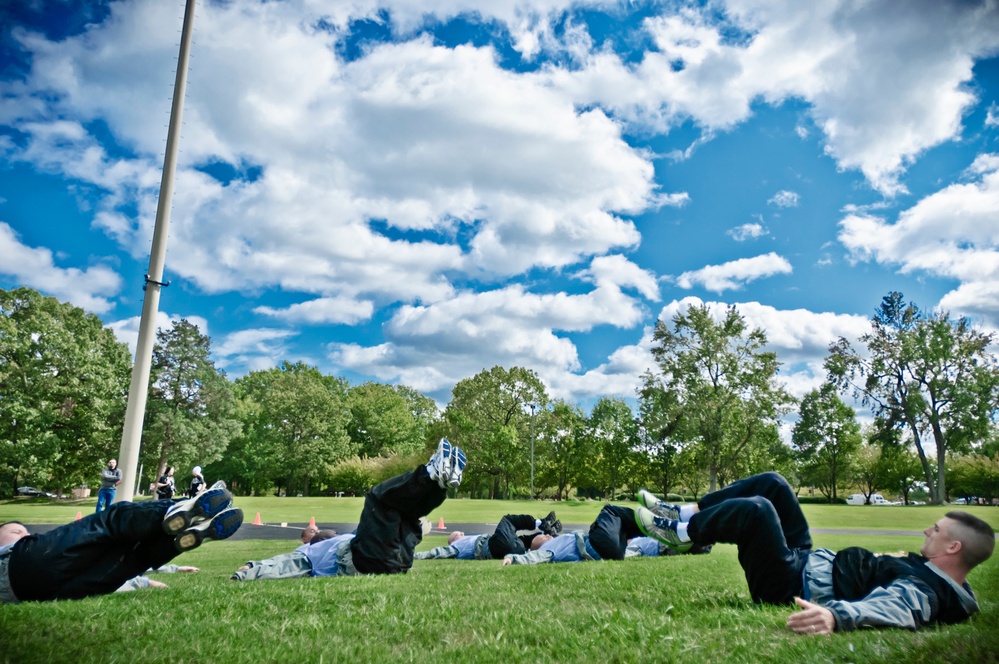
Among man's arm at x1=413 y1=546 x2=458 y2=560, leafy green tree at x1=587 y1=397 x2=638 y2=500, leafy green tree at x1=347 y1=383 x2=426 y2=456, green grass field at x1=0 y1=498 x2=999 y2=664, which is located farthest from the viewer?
leafy green tree at x1=347 y1=383 x2=426 y2=456

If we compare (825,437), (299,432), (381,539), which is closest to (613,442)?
(825,437)

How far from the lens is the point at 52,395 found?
39906 millimetres

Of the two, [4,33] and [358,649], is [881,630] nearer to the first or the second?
[358,649]

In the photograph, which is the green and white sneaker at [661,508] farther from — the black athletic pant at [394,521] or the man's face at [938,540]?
the black athletic pant at [394,521]

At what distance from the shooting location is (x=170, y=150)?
13305mm

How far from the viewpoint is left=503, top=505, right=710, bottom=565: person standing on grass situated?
854 centimetres

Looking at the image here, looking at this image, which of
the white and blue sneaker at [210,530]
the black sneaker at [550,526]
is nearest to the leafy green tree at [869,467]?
the black sneaker at [550,526]

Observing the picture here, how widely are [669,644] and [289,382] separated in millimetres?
66417

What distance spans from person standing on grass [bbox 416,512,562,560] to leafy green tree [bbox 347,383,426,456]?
5967 cm

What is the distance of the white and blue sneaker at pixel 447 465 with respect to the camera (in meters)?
5.63

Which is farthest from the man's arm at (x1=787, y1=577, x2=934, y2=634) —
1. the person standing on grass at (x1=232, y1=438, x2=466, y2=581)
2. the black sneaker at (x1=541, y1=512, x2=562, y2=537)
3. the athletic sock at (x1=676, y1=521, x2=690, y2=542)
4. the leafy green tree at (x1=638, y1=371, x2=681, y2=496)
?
the leafy green tree at (x1=638, y1=371, x2=681, y2=496)

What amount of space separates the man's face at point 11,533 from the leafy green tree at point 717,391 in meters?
46.7

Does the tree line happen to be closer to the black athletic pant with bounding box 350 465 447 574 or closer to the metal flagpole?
the metal flagpole

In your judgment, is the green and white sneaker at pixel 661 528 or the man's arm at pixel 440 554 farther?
the man's arm at pixel 440 554
